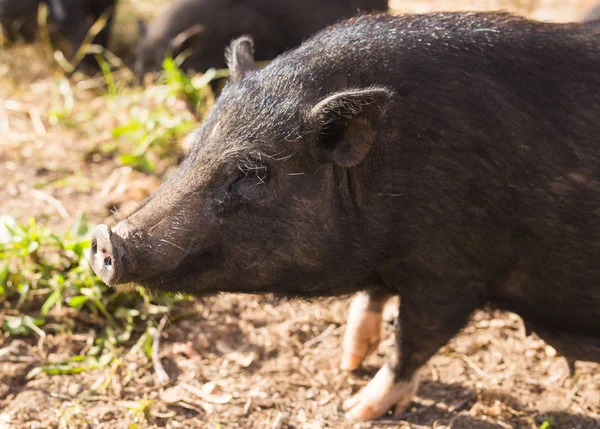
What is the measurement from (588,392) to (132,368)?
2.29m

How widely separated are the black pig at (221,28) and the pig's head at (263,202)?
4.55 metres

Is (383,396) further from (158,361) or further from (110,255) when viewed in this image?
(110,255)

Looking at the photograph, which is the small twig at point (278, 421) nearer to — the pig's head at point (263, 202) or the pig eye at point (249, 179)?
the pig's head at point (263, 202)

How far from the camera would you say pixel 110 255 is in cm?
334

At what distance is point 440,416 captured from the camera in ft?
14.0

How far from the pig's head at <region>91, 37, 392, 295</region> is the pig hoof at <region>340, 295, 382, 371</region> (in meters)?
0.85

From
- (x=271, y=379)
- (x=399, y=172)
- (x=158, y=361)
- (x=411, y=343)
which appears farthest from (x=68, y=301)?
(x=399, y=172)

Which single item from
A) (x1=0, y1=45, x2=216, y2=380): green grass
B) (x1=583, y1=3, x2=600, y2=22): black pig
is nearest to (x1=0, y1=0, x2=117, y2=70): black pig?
(x1=0, y1=45, x2=216, y2=380): green grass

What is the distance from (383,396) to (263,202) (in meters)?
1.25

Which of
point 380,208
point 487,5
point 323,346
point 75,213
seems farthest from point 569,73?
point 487,5

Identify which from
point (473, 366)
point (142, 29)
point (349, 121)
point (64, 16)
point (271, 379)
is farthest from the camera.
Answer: point (142, 29)

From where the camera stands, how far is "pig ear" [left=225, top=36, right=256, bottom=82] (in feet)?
13.2

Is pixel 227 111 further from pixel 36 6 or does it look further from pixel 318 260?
pixel 36 6

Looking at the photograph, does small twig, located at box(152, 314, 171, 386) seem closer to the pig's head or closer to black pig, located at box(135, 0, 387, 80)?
the pig's head
